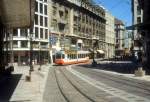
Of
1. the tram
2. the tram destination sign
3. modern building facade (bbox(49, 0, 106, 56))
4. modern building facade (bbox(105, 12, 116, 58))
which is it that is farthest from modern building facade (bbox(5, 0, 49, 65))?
Result: modern building facade (bbox(105, 12, 116, 58))

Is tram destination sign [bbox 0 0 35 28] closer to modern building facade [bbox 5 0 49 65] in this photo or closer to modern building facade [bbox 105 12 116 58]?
modern building facade [bbox 5 0 49 65]

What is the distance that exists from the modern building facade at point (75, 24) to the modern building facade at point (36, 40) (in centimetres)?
227

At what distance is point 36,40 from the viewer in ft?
352

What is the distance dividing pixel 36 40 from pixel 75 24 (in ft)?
91.7

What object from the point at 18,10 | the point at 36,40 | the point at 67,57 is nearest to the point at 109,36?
the point at 36,40

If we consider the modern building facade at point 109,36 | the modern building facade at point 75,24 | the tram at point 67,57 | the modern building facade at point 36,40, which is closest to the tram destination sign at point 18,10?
the tram at point 67,57

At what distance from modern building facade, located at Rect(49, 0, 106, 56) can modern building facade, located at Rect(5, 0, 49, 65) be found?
2.27 metres

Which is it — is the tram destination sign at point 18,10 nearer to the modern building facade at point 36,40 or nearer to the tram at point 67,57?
the tram at point 67,57

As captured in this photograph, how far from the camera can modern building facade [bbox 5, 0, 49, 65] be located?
341ft

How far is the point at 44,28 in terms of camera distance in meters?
111

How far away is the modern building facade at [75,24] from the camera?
117 meters

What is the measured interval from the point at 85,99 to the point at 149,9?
194ft

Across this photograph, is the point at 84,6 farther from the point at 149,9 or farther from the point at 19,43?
the point at 149,9

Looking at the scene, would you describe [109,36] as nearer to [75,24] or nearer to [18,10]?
[75,24]
